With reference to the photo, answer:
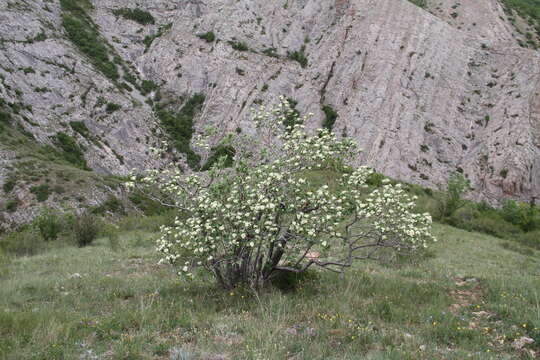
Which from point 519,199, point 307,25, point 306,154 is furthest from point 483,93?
point 306,154

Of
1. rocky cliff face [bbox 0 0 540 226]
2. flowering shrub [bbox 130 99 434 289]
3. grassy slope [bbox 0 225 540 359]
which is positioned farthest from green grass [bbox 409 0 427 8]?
flowering shrub [bbox 130 99 434 289]

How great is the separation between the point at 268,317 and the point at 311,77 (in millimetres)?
35395

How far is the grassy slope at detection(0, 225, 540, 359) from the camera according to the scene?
5.11m

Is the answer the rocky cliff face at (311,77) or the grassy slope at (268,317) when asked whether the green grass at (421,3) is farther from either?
the grassy slope at (268,317)

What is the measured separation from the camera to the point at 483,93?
36.9m

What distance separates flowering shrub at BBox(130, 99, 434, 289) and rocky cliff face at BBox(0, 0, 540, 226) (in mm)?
24481

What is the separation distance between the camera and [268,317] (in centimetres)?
617

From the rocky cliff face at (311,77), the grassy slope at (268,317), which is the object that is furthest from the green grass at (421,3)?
the grassy slope at (268,317)

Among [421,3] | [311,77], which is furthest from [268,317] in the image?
[421,3]

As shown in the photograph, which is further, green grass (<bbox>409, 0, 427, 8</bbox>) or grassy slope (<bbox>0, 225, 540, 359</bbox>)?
green grass (<bbox>409, 0, 427, 8</bbox>)

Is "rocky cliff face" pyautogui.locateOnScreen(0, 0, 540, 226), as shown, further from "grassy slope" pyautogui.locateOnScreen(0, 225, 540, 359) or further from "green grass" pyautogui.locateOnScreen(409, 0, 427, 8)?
"grassy slope" pyautogui.locateOnScreen(0, 225, 540, 359)

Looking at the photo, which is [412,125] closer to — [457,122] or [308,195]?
[457,122]

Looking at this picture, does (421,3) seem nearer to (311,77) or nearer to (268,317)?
(311,77)

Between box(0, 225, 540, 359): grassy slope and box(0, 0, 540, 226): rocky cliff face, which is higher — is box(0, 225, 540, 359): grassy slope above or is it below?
below
